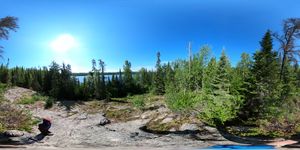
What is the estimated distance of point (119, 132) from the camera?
34.6m

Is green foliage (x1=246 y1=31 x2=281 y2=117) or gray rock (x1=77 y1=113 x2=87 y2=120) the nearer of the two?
green foliage (x1=246 y1=31 x2=281 y2=117)

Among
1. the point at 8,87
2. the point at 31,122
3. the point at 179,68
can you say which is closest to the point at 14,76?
the point at 8,87

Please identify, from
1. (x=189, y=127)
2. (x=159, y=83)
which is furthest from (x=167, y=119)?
(x=159, y=83)

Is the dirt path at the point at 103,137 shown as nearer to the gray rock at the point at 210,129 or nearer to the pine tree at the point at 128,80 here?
the gray rock at the point at 210,129

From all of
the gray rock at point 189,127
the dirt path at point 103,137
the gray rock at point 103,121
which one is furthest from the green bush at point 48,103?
the gray rock at point 189,127

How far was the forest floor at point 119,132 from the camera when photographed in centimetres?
→ 3042

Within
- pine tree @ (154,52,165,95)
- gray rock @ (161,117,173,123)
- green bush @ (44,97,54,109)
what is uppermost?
pine tree @ (154,52,165,95)

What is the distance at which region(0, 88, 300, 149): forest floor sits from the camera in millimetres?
30422

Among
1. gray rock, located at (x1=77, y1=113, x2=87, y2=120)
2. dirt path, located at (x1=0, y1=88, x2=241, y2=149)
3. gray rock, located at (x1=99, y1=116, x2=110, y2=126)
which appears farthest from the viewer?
gray rock, located at (x1=77, y1=113, x2=87, y2=120)

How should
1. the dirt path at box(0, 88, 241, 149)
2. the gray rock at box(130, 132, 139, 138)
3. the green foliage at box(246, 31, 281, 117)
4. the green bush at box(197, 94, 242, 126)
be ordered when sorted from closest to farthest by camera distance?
1. the dirt path at box(0, 88, 241, 149)
2. the gray rock at box(130, 132, 139, 138)
3. the green bush at box(197, 94, 242, 126)
4. the green foliage at box(246, 31, 281, 117)

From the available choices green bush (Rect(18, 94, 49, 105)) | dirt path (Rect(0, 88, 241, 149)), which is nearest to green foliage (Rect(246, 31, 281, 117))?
dirt path (Rect(0, 88, 241, 149))

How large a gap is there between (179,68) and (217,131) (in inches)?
323

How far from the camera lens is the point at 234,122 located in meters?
37.2

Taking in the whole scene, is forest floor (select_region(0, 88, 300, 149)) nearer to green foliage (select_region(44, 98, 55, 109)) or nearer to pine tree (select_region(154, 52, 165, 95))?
green foliage (select_region(44, 98, 55, 109))
